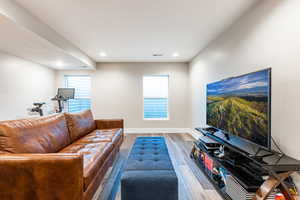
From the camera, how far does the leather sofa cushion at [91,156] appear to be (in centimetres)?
150

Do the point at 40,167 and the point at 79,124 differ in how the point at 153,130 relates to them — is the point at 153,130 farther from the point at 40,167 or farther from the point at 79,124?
the point at 40,167

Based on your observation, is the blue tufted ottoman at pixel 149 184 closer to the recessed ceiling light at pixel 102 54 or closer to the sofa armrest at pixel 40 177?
the sofa armrest at pixel 40 177

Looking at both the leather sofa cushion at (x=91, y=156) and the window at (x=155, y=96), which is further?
the window at (x=155, y=96)

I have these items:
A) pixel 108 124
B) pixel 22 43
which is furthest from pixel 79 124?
pixel 22 43

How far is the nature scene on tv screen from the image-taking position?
1511 mm

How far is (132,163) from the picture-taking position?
1805mm

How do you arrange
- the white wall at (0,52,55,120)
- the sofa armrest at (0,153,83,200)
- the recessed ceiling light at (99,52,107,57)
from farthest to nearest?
1. the recessed ceiling light at (99,52,107,57)
2. the white wall at (0,52,55,120)
3. the sofa armrest at (0,153,83,200)

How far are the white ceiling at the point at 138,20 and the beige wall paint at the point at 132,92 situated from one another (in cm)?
153

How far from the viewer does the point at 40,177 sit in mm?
1276

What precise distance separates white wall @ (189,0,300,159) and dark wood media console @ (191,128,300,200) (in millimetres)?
308

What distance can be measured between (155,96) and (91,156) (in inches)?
149

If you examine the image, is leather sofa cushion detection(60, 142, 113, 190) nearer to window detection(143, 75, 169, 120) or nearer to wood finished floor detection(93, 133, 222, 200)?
wood finished floor detection(93, 133, 222, 200)

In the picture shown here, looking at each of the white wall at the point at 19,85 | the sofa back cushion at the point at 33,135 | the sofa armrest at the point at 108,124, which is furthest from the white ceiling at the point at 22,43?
the sofa armrest at the point at 108,124

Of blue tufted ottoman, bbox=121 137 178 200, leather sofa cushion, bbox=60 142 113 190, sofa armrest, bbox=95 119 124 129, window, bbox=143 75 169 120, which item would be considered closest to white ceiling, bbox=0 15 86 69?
sofa armrest, bbox=95 119 124 129
